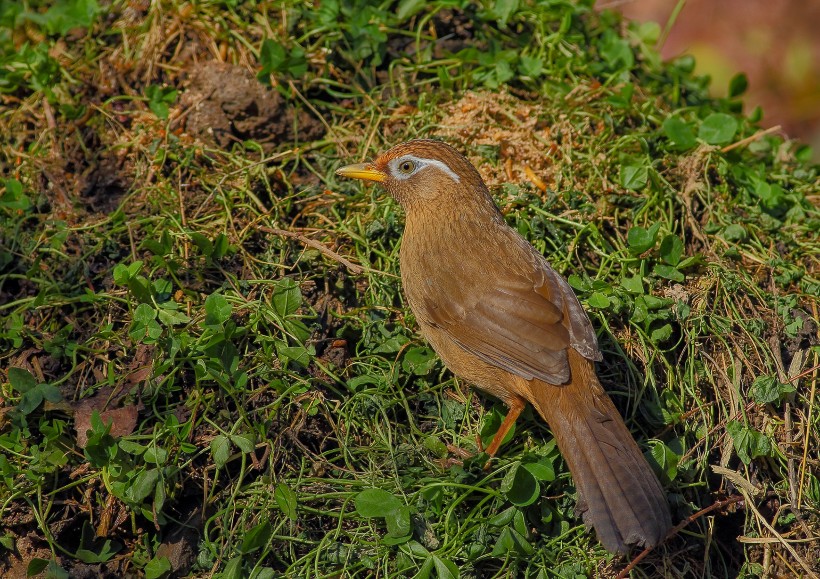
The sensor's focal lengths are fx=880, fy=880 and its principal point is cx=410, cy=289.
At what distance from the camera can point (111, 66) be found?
607 centimetres

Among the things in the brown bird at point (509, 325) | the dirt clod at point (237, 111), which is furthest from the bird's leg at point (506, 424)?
the dirt clod at point (237, 111)

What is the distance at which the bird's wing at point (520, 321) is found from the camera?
178 inches

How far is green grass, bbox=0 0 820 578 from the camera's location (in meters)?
4.25

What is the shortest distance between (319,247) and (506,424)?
4.96ft

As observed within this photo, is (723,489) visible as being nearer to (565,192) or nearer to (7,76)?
(565,192)

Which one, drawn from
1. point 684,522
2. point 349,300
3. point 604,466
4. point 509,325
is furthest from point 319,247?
point 684,522

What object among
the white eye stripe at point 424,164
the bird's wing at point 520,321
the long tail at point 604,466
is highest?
the white eye stripe at point 424,164

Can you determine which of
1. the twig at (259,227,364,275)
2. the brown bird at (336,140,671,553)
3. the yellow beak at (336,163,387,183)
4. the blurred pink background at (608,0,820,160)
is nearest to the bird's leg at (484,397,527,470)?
the brown bird at (336,140,671,553)

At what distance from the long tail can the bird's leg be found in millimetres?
182

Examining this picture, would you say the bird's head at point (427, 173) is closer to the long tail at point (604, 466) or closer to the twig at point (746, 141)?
the long tail at point (604, 466)

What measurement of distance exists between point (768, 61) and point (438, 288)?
708 cm

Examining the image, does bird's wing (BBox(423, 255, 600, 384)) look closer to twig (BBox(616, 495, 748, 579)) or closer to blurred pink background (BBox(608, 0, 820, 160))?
twig (BBox(616, 495, 748, 579))

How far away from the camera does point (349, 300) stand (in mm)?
5203

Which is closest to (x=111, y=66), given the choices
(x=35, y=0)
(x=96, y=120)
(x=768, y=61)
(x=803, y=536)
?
(x=96, y=120)
